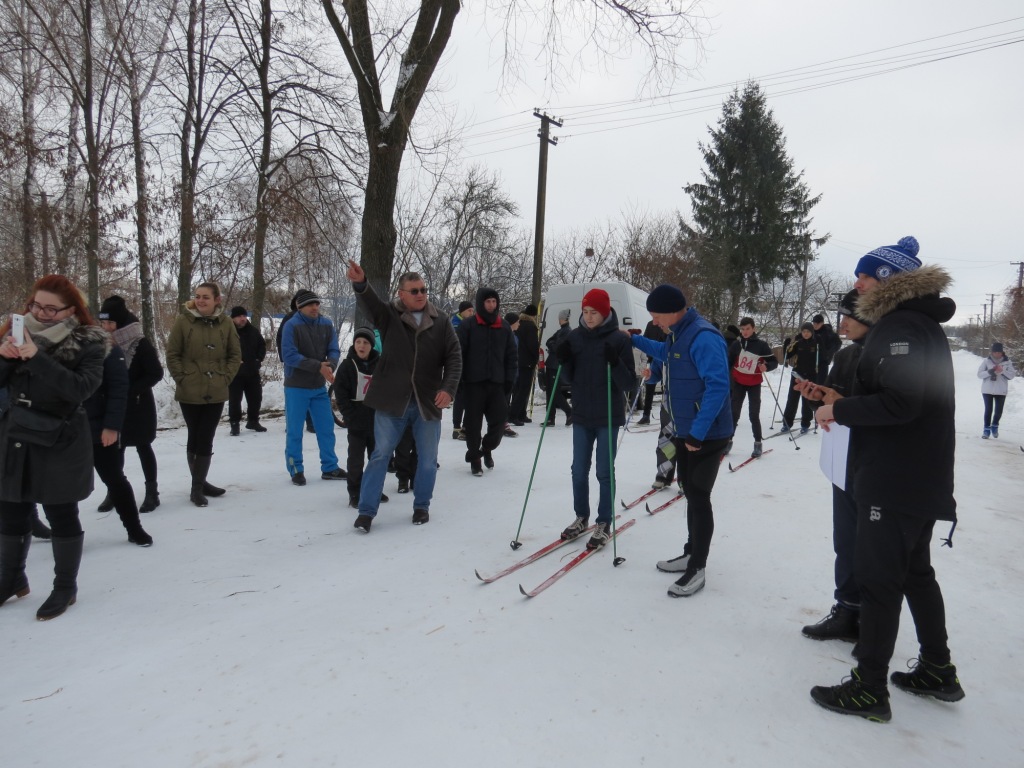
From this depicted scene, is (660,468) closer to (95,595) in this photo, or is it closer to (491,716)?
(491,716)

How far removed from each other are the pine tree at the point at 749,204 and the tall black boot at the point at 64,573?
1134 inches

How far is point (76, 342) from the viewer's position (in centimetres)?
347

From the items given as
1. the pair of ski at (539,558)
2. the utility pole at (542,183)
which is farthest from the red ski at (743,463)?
the utility pole at (542,183)

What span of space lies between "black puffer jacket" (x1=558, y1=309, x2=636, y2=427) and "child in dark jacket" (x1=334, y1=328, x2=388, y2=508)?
194 cm

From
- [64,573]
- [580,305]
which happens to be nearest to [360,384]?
[64,573]

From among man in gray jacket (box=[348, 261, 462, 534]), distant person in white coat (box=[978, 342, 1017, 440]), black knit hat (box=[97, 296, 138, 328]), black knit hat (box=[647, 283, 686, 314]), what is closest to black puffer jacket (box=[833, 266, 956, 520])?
black knit hat (box=[647, 283, 686, 314])

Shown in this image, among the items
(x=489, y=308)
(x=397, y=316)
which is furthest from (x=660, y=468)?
(x=397, y=316)

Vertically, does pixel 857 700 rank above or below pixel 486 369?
below

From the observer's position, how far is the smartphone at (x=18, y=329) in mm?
3033

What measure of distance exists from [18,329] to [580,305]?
11.1 metres

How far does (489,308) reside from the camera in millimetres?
6973

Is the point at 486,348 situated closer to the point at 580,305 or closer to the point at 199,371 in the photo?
the point at 199,371

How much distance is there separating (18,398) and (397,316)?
2514 mm

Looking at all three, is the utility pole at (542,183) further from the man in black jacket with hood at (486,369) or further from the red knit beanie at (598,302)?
the red knit beanie at (598,302)
